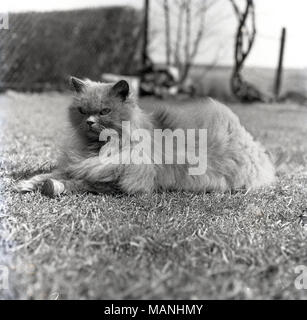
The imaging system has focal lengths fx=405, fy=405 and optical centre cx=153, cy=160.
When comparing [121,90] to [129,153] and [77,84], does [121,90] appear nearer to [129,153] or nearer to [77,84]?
[77,84]

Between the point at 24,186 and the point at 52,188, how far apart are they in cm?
23

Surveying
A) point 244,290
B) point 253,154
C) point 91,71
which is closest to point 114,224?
point 244,290

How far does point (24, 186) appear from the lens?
2.77m

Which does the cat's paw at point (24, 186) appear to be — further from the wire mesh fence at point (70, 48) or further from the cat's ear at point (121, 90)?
the wire mesh fence at point (70, 48)

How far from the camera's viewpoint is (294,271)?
1.90 metres

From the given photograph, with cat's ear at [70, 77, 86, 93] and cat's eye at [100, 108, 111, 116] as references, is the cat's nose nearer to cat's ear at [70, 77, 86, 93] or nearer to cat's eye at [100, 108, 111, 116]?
cat's eye at [100, 108, 111, 116]

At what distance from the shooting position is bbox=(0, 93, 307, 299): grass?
1.69 metres

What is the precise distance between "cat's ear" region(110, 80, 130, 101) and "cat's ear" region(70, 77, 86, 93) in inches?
9.1

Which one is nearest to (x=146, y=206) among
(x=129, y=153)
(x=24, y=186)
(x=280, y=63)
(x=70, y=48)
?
(x=129, y=153)

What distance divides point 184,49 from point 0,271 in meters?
7.94

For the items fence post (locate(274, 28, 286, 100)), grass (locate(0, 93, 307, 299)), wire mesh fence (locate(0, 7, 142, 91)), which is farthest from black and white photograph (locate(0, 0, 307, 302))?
wire mesh fence (locate(0, 7, 142, 91))

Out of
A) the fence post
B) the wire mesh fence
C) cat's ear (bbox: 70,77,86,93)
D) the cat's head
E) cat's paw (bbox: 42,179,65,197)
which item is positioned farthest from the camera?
the wire mesh fence

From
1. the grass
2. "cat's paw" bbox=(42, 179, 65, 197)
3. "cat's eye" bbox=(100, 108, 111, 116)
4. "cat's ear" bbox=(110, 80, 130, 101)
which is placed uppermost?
"cat's ear" bbox=(110, 80, 130, 101)

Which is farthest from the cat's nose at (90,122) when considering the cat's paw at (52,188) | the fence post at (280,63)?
the fence post at (280,63)
